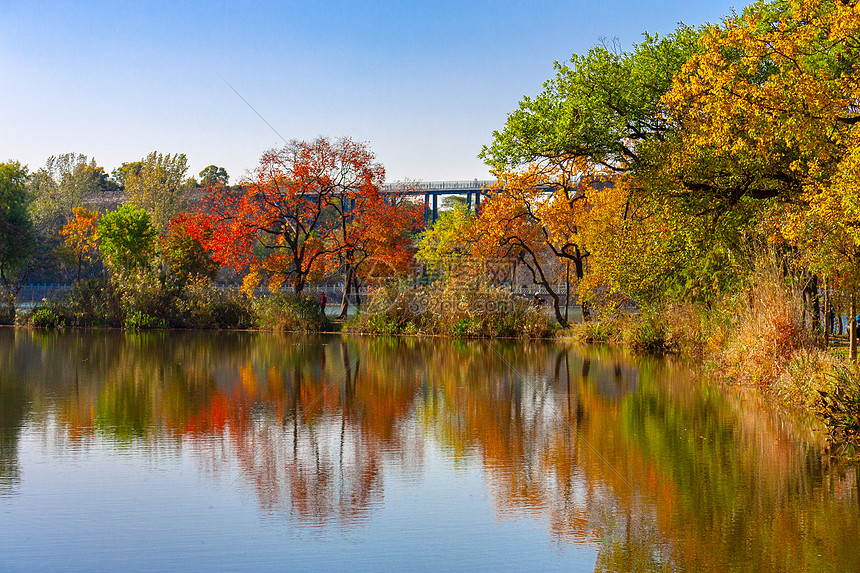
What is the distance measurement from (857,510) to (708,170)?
11.9 m

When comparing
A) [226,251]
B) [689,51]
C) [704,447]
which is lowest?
[704,447]

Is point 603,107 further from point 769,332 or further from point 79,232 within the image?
point 79,232

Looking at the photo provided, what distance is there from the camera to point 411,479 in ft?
29.8

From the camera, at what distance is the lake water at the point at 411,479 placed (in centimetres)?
654

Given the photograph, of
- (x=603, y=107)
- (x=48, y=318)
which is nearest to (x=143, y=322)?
(x=48, y=318)

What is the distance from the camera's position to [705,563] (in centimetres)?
627

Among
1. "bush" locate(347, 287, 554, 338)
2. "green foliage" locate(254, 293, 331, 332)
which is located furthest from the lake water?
"green foliage" locate(254, 293, 331, 332)

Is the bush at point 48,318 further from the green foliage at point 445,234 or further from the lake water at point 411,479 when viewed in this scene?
the lake water at point 411,479

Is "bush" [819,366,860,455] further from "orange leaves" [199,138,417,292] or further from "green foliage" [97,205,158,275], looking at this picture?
"green foliage" [97,205,158,275]

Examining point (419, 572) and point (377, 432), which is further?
point (377, 432)

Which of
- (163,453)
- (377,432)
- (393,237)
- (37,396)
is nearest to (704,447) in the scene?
(377,432)

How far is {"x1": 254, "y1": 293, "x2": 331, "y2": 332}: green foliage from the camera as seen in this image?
37219 mm

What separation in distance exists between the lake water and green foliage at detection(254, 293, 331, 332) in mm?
19478

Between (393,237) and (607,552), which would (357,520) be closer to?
(607,552)
